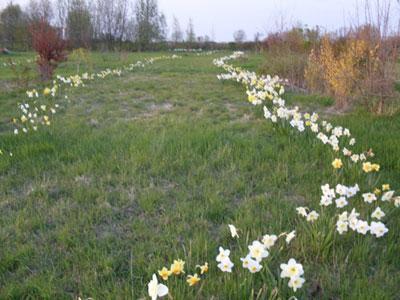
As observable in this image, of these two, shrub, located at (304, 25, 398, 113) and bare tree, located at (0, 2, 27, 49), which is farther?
bare tree, located at (0, 2, 27, 49)

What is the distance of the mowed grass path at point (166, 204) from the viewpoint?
2106 mm

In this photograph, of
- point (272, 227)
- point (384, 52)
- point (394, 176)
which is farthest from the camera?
point (384, 52)

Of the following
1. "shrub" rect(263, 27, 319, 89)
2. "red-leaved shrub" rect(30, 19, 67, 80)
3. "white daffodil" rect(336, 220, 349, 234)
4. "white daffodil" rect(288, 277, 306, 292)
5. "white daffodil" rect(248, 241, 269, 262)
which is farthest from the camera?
"red-leaved shrub" rect(30, 19, 67, 80)

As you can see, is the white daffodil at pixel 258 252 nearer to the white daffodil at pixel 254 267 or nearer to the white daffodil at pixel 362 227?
the white daffodil at pixel 254 267

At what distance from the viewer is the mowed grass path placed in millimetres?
2106

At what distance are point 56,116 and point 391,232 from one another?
5.64 metres

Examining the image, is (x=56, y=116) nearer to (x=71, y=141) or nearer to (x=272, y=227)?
(x=71, y=141)

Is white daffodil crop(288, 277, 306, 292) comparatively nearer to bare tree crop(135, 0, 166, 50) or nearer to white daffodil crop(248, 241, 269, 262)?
white daffodil crop(248, 241, 269, 262)

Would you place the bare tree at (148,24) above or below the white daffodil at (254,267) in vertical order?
above

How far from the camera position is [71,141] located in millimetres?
4750

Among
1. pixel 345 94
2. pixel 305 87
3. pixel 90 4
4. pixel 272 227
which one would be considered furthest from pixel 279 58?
pixel 90 4

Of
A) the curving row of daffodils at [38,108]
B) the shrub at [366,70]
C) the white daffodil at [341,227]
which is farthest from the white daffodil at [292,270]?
the shrub at [366,70]

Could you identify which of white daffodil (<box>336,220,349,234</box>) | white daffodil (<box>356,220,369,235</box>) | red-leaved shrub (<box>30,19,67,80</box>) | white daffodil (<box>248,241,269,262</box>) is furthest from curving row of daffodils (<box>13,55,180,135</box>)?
white daffodil (<box>356,220,369,235</box>)

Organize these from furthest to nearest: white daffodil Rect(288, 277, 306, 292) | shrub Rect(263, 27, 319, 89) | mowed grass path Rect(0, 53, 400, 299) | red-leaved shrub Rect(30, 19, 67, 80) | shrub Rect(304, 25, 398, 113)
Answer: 1. red-leaved shrub Rect(30, 19, 67, 80)
2. shrub Rect(263, 27, 319, 89)
3. shrub Rect(304, 25, 398, 113)
4. mowed grass path Rect(0, 53, 400, 299)
5. white daffodil Rect(288, 277, 306, 292)
